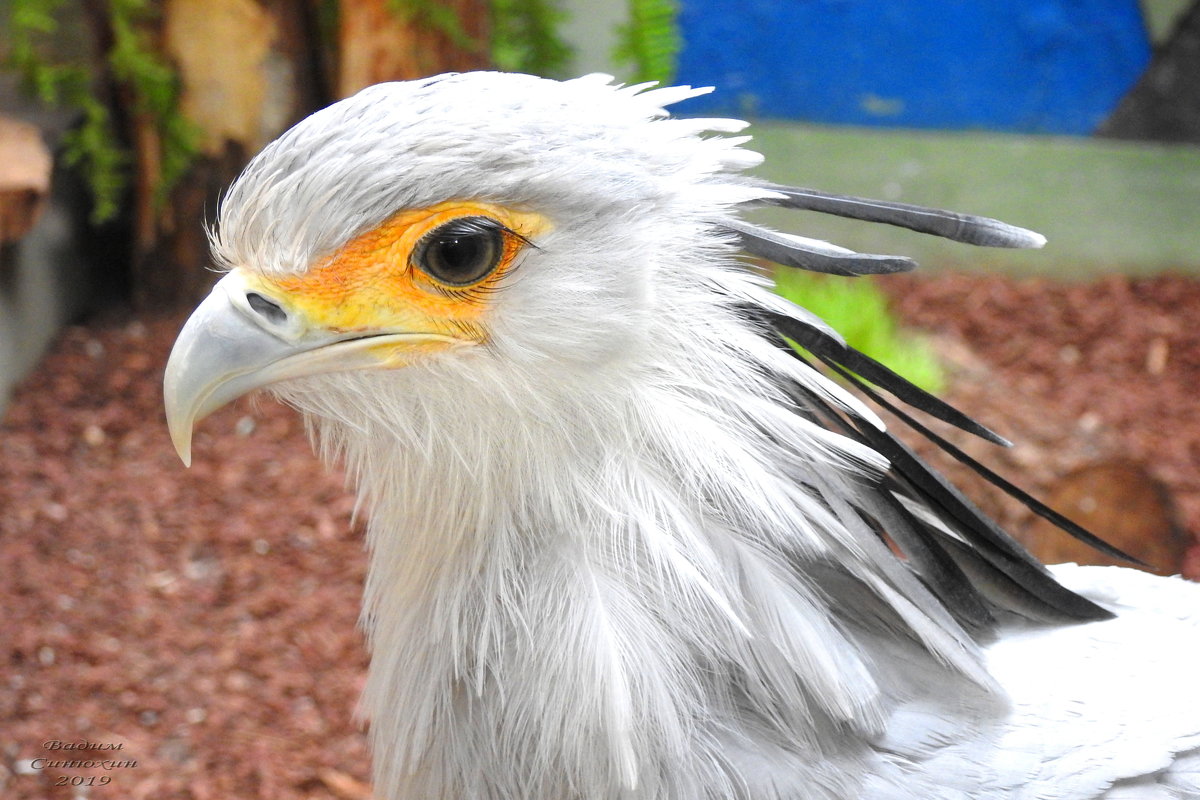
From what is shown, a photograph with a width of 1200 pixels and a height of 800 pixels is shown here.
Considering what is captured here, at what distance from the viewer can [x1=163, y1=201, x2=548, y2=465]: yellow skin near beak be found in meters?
1.30

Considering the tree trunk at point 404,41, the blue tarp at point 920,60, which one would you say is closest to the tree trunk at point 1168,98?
the blue tarp at point 920,60

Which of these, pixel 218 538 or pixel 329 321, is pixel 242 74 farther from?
pixel 329 321

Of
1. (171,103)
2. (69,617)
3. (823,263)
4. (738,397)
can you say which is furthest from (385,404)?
(171,103)

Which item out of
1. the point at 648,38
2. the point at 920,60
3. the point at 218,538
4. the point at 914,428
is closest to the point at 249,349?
the point at 914,428

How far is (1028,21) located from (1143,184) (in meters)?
0.90

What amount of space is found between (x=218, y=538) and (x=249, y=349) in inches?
83.4

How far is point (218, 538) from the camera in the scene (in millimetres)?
3244

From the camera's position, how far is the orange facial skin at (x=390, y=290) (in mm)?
1288

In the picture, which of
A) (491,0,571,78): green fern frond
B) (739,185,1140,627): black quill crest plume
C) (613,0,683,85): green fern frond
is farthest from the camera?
(491,0,571,78): green fern frond

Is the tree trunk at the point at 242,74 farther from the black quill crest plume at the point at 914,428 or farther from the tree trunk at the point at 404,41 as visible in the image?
the black quill crest plume at the point at 914,428

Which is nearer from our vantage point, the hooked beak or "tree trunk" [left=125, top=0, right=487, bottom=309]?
the hooked beak

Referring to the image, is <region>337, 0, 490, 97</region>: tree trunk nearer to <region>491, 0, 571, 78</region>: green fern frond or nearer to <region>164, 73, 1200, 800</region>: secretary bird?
<region>491, 0, 571, 78</region>: green fern frond

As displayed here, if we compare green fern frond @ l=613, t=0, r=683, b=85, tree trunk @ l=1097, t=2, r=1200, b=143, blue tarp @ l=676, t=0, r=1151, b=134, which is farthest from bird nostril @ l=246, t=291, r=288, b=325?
tree trunk @ l=1097, t=2, r=1200, b=143

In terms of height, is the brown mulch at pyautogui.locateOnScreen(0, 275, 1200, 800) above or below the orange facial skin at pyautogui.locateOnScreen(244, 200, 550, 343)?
below
